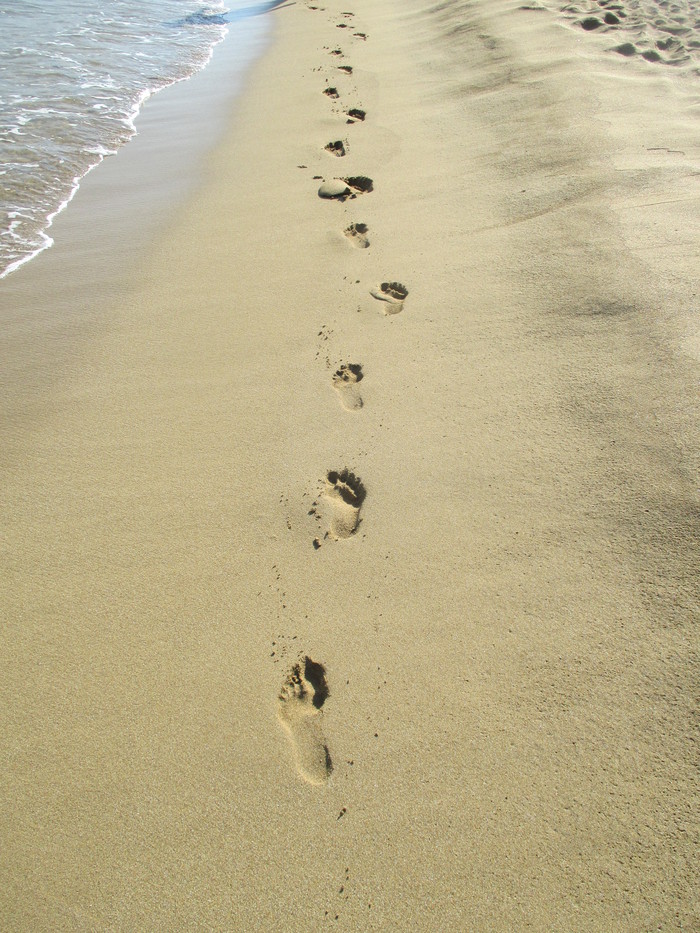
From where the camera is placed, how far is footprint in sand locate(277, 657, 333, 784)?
1.49m

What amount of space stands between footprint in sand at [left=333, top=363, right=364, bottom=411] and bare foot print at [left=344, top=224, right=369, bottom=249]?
3.63 ft

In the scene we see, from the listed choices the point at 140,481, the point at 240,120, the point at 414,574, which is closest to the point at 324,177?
the point at 240,120

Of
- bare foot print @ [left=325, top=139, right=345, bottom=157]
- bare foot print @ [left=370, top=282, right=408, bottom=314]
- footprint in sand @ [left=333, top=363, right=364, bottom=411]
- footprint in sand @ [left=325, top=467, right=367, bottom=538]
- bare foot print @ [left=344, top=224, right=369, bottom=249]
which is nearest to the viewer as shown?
footprint in sand @ [left=325, top=467, right=367, bottom=538]

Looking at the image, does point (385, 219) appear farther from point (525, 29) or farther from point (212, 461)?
point (525, 29)

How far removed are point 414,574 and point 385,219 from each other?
7.92 ft

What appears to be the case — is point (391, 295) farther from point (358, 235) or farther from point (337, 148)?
point (337, 148)

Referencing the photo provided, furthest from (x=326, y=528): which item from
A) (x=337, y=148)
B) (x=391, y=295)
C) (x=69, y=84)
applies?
(x=69, y=84)

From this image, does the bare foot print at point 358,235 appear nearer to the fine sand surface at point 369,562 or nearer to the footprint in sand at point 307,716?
the fine sand surface at point 369,562

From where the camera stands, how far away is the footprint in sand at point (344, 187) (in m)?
3.84

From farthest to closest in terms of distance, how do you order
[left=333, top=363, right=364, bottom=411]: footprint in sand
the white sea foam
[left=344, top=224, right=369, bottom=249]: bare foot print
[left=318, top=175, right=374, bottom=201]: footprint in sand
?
the white sea foam < [left=318, top=175, right=374, bottom=201]: footprint in sand < [left=344, top=224, right=369, bottom=249]: bare foot print < [left=333, top=363, right=364, bottom=411]: footprint in sand

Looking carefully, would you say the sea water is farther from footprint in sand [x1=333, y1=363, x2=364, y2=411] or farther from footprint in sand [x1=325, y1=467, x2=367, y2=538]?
footprint in sand [x1=325, y1=467, x2=367, y2=538]

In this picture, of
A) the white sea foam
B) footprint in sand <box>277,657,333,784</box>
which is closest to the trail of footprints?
footprint in sand <box>277,657,333,784</box>

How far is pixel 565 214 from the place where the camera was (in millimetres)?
3023

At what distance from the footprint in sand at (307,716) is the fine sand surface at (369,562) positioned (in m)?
0.01
